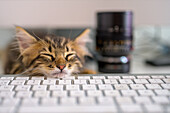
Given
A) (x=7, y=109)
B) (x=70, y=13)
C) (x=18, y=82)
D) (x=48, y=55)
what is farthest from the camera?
(x=70, y=13)

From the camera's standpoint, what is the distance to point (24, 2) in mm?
784

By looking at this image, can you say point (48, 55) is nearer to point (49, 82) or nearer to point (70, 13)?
point (49, 82)

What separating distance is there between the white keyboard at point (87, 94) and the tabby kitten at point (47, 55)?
8cm

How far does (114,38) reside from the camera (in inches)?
23.8

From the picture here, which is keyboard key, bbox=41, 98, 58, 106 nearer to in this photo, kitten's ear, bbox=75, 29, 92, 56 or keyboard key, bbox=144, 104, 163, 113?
keyboard key, bbox=144, 104, 163, 113

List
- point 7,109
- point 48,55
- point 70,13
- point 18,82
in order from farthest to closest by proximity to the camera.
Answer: point 70,13 < point 48,55 < point 18,82 < point 7,109

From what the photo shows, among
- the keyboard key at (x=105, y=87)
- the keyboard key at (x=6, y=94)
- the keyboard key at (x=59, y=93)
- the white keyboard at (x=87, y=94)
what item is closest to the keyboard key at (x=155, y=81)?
the white keyboard at (x=87, y=94)

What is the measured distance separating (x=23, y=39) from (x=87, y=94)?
312mm

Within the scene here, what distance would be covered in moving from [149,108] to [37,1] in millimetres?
675

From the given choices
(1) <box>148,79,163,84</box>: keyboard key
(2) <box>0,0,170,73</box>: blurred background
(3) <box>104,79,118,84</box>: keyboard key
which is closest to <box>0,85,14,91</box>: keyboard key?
(3) <box>104,79,118,84</box>: keyboard key

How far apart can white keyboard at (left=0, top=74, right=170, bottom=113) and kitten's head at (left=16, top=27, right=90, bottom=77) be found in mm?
77

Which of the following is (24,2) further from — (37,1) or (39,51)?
(39,51)

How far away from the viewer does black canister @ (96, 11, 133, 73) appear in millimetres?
597

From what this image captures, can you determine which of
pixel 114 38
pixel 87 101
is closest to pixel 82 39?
pixel 114 38
